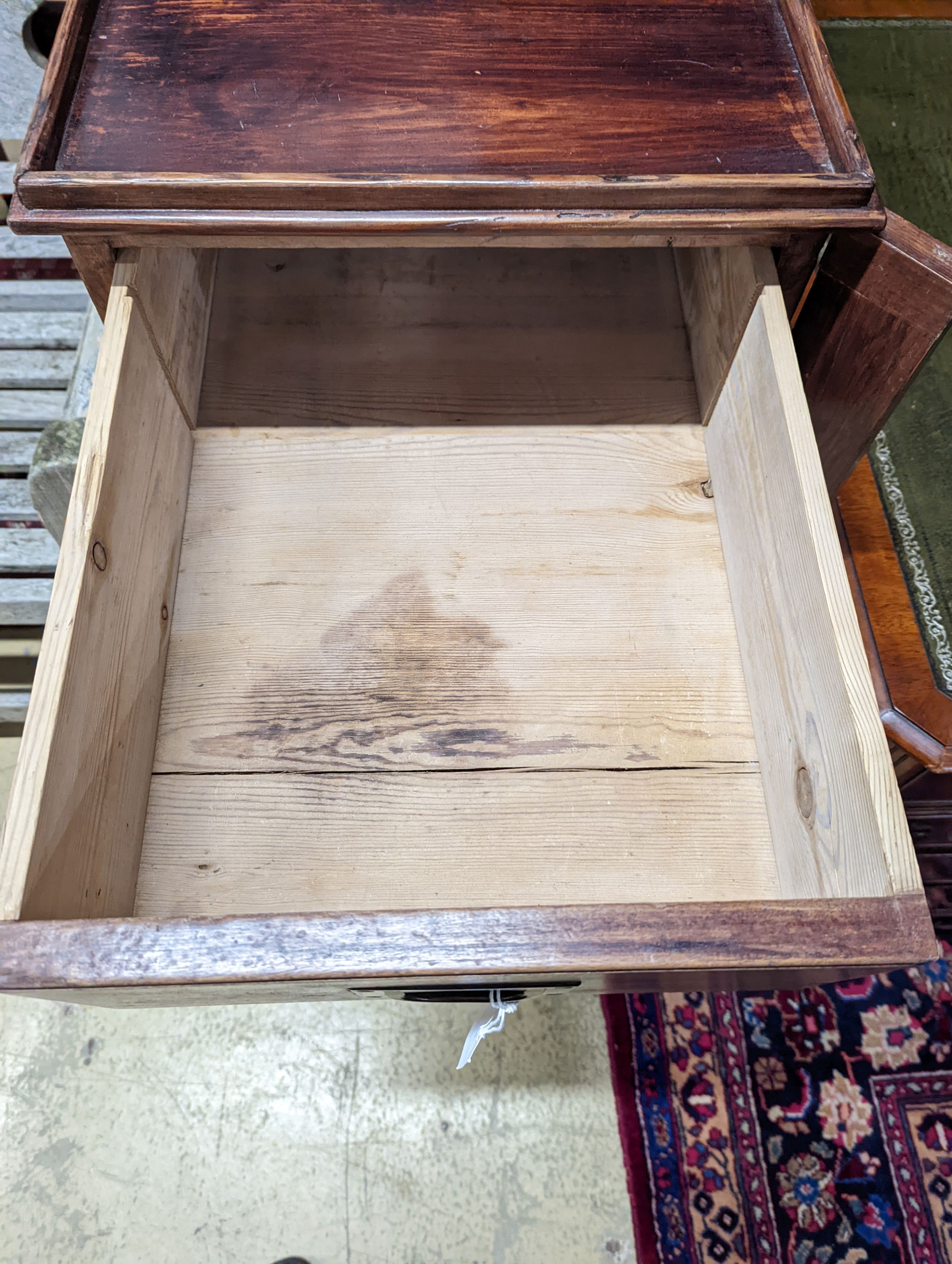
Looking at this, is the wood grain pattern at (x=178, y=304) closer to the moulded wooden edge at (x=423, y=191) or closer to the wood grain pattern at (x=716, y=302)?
the moulded wooden edge at (x=423, y=191)

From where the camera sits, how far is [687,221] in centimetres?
63

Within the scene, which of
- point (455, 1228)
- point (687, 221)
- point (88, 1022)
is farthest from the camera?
point (88, 1022)

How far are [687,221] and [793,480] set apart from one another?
21 centimetres

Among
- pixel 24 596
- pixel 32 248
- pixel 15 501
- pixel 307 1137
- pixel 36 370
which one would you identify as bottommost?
pixel 307 1137

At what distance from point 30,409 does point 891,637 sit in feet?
3.65

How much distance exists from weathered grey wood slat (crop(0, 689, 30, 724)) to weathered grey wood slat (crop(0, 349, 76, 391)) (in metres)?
0.43

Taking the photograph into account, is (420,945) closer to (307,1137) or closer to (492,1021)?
(492,1021)

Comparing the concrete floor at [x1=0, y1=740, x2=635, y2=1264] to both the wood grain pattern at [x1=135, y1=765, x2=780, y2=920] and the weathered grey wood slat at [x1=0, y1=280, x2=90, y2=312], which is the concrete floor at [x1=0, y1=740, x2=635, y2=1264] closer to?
the wood grain pattern at [x1=135, y1=765, x2=780, y2=920]

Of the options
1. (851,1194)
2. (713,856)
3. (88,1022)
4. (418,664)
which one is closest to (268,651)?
(418,664)

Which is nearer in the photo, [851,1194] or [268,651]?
[268,651]

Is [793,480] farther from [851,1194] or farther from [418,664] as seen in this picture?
[851,1194]

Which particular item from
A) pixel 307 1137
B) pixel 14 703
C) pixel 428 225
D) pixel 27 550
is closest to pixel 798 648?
pixel 428 225

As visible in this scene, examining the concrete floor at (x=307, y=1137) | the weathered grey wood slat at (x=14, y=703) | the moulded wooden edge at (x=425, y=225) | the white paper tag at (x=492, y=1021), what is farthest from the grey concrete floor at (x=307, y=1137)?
the moulded wooden edge at (x=425, y=225)

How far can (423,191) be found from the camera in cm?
61
